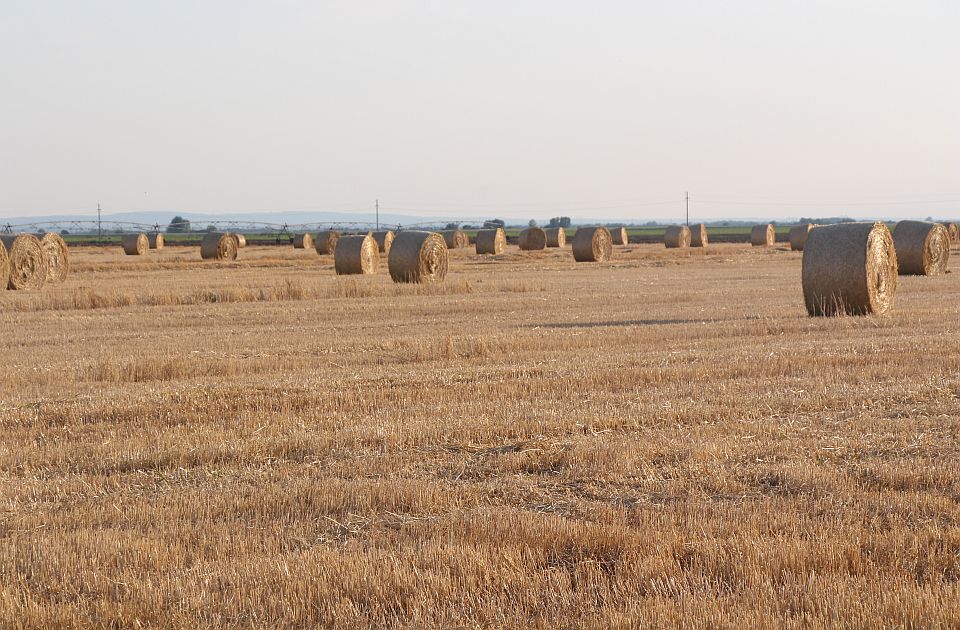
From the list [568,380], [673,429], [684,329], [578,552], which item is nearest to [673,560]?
[578,552]

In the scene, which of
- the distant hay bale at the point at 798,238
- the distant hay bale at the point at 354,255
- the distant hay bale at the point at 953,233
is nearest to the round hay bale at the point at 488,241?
the distant hay bale at the point at 798,238

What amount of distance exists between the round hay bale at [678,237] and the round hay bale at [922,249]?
29261 mm

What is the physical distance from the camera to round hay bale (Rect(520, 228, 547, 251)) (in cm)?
5656

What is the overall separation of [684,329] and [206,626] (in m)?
11.9

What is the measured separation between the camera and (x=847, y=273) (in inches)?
691

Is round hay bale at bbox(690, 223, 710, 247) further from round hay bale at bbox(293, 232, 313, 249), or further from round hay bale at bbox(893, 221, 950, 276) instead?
round hay bale at bbox(893, 221, 950, 276)

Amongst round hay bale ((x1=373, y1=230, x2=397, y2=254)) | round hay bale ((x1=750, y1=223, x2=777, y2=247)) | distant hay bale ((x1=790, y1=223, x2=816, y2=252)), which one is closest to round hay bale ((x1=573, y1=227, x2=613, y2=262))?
round hay bale ((x1=373, y1=230, x2=397, y2=254))

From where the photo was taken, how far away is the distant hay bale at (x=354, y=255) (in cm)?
3356

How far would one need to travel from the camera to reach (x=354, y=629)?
454 cm

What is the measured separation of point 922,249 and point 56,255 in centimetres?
2384

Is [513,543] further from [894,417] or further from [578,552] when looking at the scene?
[894,417]

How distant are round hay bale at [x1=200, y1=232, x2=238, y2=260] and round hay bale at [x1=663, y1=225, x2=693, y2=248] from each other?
22690mm

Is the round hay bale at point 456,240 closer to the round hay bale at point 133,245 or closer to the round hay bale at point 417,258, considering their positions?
the round hay bale at point 133,245

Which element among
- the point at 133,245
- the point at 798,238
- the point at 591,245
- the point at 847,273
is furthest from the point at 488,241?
the point at 847,273
